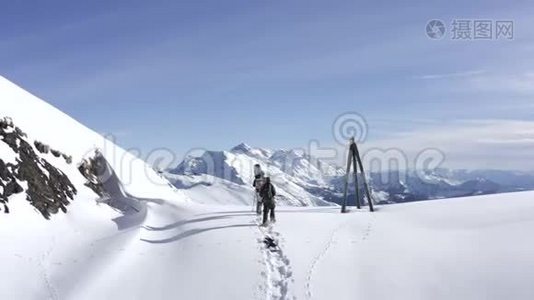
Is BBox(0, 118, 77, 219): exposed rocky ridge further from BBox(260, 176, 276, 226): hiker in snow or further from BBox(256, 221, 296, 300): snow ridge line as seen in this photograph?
BBox(256, 221, 296, 300): snow ridge line

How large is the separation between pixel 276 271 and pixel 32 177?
13.2 m

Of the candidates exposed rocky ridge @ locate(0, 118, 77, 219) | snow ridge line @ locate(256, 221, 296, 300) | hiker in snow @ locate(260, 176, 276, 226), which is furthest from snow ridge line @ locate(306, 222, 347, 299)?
exposed rocky ridge @ locate(0, 118, 77, 219)

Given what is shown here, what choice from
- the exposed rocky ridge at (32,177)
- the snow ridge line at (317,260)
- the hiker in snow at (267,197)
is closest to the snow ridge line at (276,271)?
the snow ridge line at (317,260)

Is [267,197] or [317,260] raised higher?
[267,197]

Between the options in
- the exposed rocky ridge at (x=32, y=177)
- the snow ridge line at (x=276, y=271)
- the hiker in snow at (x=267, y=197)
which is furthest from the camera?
the exposed rocky ridge at (x=32, y=177)

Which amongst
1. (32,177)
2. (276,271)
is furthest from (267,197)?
(32,177)

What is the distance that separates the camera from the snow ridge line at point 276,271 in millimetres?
14516

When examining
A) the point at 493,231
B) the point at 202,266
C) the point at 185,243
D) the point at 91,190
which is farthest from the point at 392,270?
the point at 91,190

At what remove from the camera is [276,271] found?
15.9 metres

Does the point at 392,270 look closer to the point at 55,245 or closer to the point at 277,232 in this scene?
the point at 277,232

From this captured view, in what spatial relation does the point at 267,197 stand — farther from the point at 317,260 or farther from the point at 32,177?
the point at 32,177

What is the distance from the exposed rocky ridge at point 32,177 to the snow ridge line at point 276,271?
998 cm

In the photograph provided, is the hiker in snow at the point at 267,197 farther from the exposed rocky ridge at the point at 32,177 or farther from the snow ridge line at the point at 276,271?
the exposed rocky ridge at the point at 32,177

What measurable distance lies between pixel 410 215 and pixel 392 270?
22.8 ft
